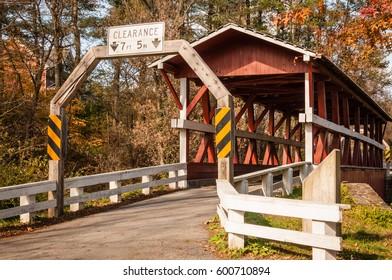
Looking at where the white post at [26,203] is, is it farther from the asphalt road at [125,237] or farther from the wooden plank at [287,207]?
the wooden plank at [287,207]

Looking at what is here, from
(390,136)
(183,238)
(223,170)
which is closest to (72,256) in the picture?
(183,238)

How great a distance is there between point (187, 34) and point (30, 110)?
387 inches

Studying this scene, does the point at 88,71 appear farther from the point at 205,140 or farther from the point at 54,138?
the point at 205,140

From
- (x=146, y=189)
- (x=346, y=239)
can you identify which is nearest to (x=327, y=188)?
(x=346, y=239)

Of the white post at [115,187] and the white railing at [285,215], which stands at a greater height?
the white railing at [285,215]

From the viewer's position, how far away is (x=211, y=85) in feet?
26.6

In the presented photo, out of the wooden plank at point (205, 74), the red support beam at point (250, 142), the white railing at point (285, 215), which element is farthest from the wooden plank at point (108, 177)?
the red support beam at point (250, 142)

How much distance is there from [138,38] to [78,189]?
3.41m

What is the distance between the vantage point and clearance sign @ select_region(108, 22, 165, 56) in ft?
26.7

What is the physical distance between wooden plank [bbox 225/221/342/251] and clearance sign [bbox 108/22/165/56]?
13.0ft

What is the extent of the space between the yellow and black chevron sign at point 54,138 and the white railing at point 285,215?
4042 mm

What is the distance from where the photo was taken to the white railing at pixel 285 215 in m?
4.42

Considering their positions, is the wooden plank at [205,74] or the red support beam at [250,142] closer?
the wooden plank at [205,74]

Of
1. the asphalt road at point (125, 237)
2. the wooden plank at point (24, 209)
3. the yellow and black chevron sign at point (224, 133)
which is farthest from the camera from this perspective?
the yellow and black chevron sign at point (224, 133)
